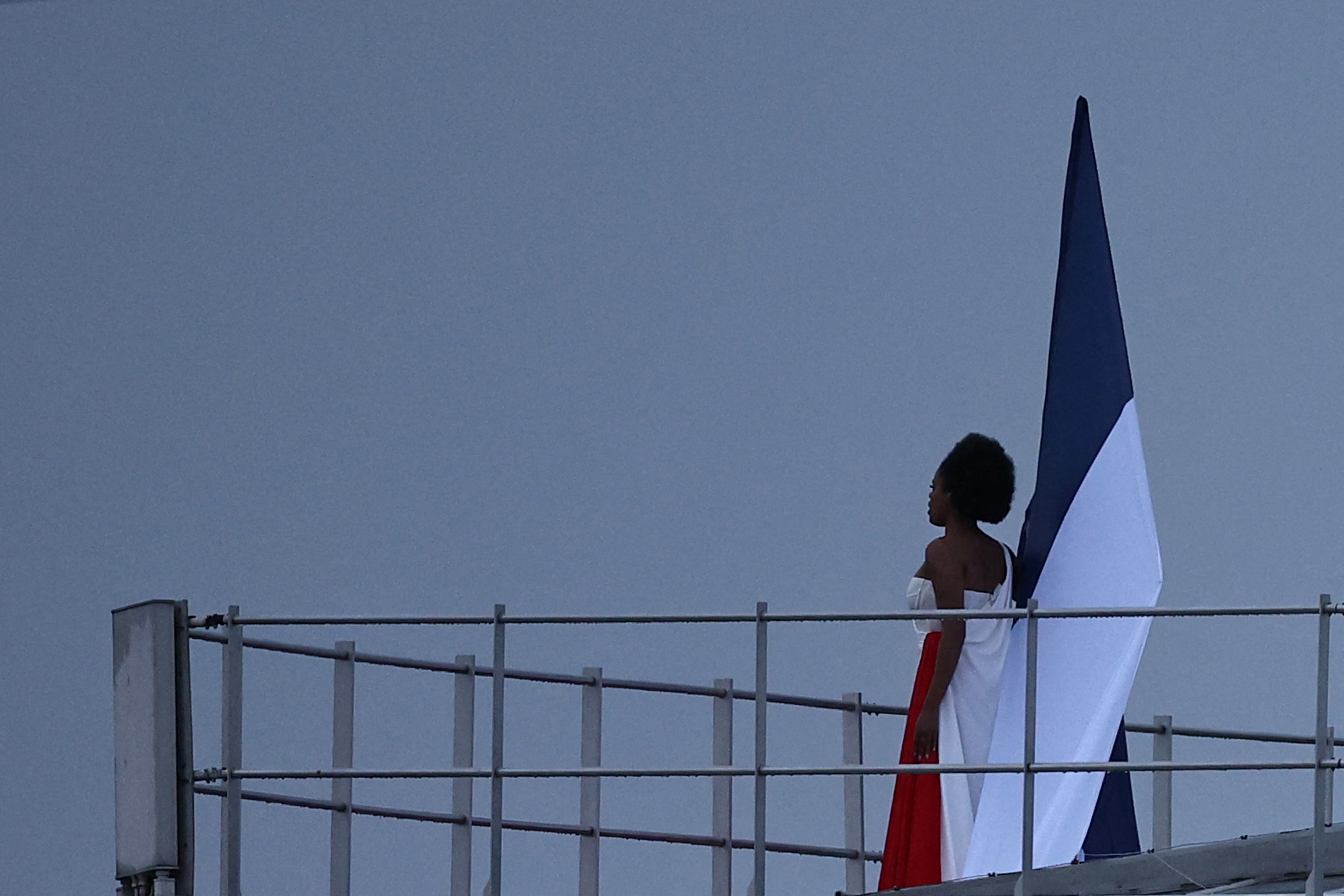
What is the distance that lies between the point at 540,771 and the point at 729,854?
11.9 ft

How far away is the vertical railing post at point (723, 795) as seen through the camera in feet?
28.3

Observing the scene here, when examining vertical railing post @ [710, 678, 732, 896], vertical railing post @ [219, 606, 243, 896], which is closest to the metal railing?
vertical railing post @ [219, 606, 243, 896]

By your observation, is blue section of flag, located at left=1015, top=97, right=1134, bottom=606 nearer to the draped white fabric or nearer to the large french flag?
the large french flag

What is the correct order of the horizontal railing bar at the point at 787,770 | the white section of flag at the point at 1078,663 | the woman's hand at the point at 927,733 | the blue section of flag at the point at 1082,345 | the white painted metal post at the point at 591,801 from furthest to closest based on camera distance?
the white painted metal post at the point at 591,801 → the blue section of flag at the point at 1082,345 → the woman's hand at the point at 927,733 → the white section of flag at the point at 1078,663 → the horizontal railing bar at the point at 787,770

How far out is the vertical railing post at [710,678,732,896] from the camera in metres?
8.64

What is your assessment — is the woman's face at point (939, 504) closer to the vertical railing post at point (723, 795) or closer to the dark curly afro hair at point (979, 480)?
the dark curly afro hair at point (979, 480)

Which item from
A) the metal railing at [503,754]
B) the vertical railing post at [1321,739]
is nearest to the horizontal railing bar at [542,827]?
the metal railing at [503,754]

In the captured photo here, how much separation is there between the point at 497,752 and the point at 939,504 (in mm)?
1522

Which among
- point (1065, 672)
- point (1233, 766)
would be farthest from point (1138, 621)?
point (1233, 766)

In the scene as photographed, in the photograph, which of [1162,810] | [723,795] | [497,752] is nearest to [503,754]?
[497,752]

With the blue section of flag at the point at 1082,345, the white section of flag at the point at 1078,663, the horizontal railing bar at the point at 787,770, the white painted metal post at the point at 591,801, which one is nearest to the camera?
the horizontal railing bar at the point at 787,770

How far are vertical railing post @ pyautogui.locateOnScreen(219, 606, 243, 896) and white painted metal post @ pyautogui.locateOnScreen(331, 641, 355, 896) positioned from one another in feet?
5.06

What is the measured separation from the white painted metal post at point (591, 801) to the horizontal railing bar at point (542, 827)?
0.09ft

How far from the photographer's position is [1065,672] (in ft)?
21.1
